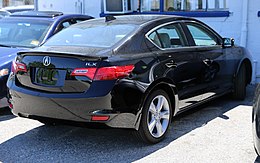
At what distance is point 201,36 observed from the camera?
578 cm

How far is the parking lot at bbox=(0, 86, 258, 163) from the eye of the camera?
413 centimetres

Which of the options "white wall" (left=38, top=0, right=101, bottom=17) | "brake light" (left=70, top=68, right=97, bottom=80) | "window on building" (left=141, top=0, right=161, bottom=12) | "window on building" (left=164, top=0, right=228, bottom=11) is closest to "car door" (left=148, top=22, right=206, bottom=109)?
"brake light" (left=70, top=68, right=97, bottom=80)

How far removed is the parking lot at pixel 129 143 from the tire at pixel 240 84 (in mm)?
823

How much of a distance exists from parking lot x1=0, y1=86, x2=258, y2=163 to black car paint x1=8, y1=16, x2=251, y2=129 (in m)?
0.37

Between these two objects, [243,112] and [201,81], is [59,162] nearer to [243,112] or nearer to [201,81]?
[201,81]

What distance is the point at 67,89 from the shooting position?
3.99 metres

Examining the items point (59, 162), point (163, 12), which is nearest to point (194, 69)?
point (59, 162)

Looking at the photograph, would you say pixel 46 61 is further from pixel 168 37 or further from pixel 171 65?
pixel 168 37

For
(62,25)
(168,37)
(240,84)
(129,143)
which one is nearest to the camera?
(129,143)

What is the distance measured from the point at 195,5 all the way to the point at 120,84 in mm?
5646

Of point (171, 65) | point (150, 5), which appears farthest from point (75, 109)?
point (150, 5)

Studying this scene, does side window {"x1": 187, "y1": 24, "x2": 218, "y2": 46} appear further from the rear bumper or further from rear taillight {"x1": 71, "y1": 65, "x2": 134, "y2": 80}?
the rear bumper

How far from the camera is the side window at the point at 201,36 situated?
545 centimetres

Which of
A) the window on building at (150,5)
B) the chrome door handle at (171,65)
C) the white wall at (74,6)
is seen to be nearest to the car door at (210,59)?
the chrome door handle at (171,65)
